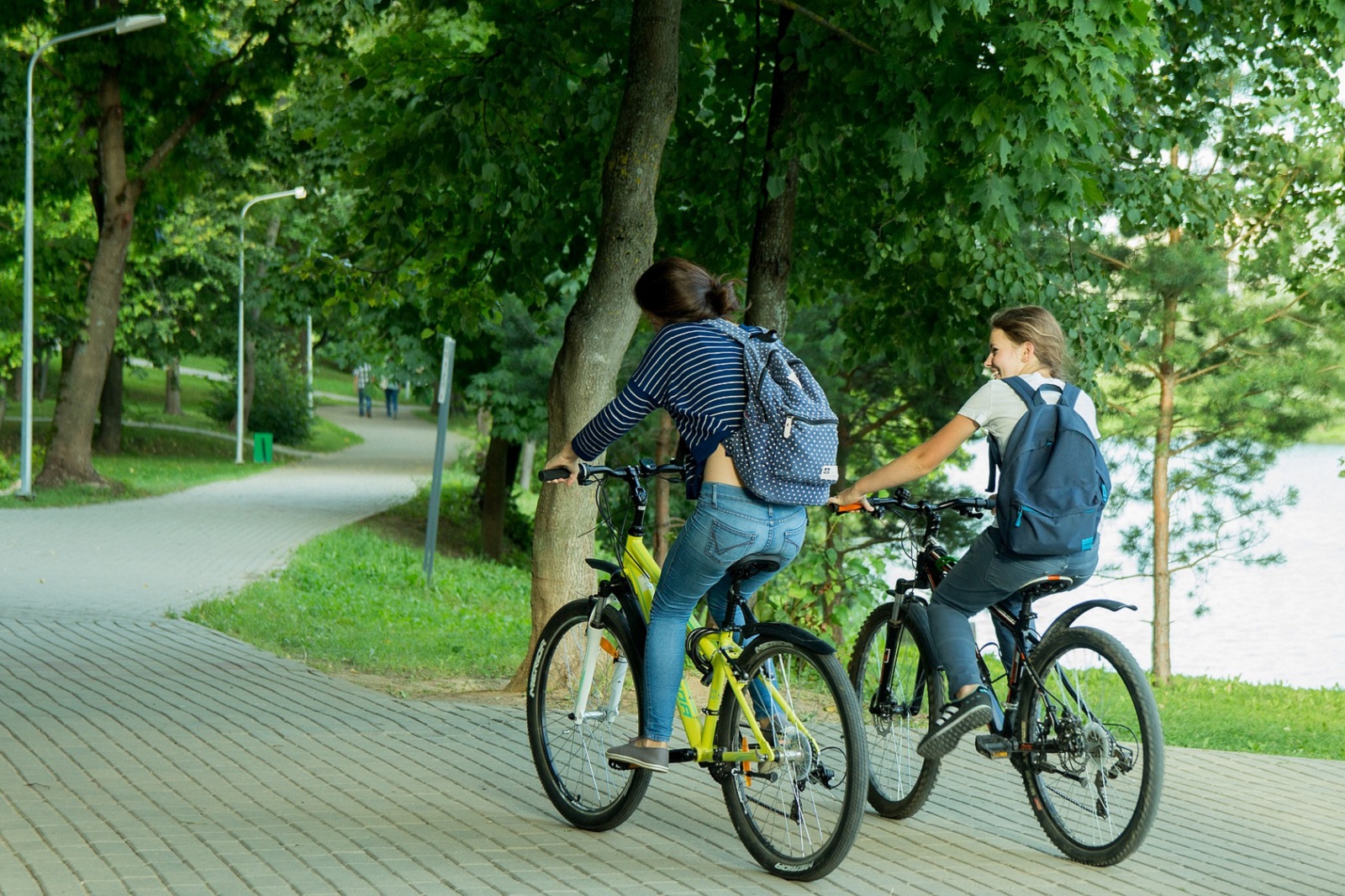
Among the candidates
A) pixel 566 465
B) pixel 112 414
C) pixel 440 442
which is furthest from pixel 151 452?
pixel 566 465

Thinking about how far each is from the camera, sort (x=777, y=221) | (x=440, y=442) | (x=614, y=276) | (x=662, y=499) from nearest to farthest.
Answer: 1. (x=614, y=276)
2. (x=777, y=221)
3. (x=440, y=442)
4. (x=662, y=499)

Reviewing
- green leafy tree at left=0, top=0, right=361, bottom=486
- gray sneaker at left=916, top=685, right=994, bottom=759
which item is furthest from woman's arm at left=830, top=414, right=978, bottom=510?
green leafy tree at left=0, top=0, right=361, bottom=486

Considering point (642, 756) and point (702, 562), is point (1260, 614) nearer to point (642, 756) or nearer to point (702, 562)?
point (642, 756)

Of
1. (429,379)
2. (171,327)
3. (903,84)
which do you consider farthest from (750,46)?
(171,327)

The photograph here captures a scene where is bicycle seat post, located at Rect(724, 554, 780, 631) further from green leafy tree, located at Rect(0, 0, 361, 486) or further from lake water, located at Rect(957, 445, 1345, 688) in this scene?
green leafy tree, located at Rect(0, 0, 361, 486)

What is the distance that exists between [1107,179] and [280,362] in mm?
36401

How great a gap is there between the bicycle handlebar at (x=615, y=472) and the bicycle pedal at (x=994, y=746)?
4.36 feet

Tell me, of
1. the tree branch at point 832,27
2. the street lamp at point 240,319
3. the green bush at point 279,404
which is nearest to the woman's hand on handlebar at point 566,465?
the tree branch at point 832,27

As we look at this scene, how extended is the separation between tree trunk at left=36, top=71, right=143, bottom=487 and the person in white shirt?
20692 millimetres

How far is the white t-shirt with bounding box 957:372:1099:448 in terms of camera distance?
4777 mm

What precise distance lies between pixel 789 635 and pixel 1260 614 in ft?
64.8

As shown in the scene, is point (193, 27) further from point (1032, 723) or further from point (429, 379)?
point (1032, 723)

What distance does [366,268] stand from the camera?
37.4ft

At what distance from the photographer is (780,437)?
454cm
